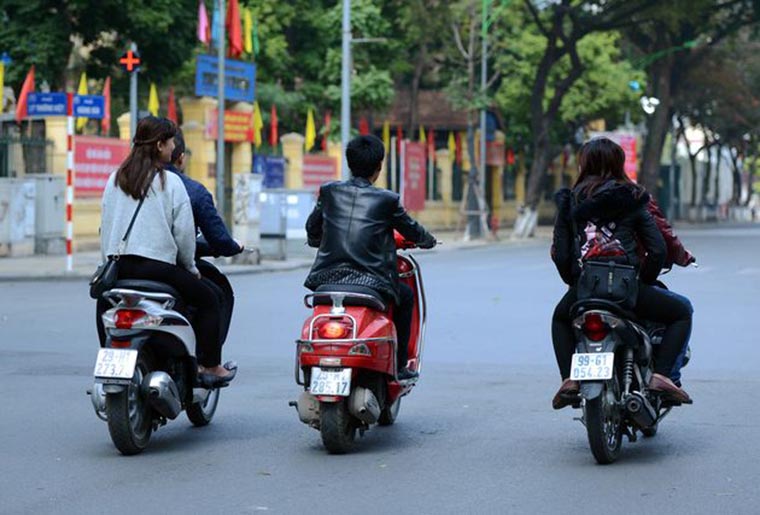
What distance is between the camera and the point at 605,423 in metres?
7.89

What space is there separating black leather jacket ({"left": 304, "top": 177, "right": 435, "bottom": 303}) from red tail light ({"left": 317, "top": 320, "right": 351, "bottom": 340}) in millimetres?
252

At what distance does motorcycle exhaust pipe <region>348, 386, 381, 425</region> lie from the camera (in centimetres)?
823

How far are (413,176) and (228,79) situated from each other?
1925 centimetres

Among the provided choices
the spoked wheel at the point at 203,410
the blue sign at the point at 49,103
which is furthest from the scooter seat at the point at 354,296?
the blue sign at the point at 49,103

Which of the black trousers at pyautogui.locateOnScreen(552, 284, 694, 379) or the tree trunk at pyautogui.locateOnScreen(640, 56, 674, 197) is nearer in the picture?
the black trousers at pyautogui.locateOnScreen(552, 284, 694, 379)

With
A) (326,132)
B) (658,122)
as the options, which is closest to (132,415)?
(326,132)

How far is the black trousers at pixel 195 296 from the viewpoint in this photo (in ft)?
27.2

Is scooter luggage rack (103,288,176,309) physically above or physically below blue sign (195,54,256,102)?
below

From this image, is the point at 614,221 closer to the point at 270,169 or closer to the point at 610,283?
the point at 610,283

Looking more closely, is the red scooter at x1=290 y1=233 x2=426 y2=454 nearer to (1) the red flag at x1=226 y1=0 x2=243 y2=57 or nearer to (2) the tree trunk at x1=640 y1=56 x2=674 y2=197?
(1) the red flag at x1=226 y1=0 x2=243 y2=57

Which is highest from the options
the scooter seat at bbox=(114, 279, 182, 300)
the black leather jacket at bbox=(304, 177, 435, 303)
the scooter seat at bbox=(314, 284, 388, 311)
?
the black leather jacket at bbox=(304, 177, 435, 303)

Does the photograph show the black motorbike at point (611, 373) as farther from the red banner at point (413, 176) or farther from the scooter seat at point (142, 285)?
the red banner at point (413, 176)

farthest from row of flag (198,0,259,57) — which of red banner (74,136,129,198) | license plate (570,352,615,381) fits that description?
license plate (570,352,615,381)

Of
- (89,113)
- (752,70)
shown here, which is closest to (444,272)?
(89,113)
